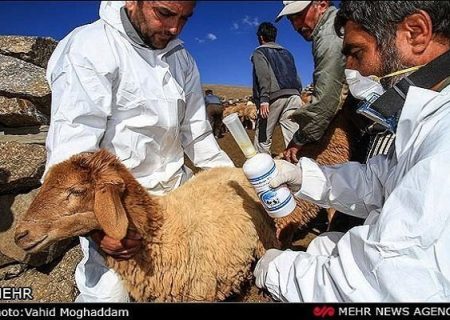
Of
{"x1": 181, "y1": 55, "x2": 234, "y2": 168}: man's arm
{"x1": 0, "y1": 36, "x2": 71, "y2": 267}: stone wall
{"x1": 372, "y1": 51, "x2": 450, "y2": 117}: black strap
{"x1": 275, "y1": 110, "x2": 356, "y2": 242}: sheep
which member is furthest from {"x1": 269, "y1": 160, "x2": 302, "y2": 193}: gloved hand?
{"x1": 0, "y1": 36, "x2": 71, "y2": 267}: stone wall

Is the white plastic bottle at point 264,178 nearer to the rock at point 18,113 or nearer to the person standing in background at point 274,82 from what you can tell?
the rock at point 18,113

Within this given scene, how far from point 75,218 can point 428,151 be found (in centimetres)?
176

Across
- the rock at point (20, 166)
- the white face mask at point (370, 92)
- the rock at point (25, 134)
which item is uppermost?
the white face mask at point (370, 92)

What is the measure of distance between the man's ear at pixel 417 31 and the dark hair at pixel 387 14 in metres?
0.02

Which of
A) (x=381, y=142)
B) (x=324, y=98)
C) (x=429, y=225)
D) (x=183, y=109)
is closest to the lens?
(x=429, y=225)

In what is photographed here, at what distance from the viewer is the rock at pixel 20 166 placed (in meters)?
3.46

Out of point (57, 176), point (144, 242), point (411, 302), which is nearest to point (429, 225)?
point (411, 302)

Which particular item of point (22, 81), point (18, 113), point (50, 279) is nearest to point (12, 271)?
point (50, 279)

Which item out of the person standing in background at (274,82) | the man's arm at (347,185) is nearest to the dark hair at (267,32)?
the person standing in background at (274,82)

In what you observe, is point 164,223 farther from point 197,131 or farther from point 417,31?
point 417,31

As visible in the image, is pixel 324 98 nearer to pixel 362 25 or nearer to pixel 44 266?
pixel 362 25

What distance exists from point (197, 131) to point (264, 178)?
104 centimetres

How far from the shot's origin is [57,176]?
2205 mm

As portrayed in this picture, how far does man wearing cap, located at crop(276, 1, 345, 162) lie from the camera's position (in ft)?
10.8
